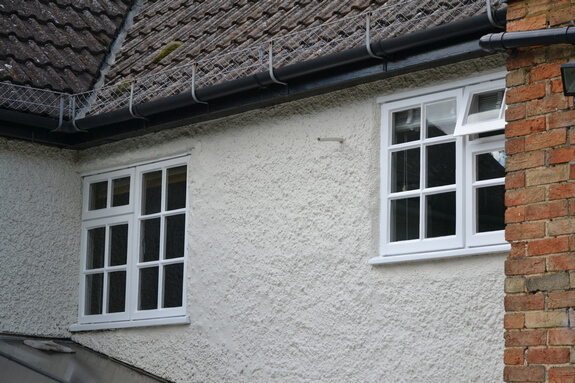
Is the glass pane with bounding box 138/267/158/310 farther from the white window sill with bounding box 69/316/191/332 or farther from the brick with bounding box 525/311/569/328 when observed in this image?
the brick with bounding box 525/311/569/328

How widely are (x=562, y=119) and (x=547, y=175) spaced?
0.95ft

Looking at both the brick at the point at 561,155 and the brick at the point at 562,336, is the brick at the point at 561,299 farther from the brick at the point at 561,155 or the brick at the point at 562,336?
the brick at the point at 561,155

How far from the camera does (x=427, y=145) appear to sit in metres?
7.48

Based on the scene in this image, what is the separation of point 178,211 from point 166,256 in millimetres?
458

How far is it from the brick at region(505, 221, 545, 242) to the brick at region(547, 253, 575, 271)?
14 centimetres

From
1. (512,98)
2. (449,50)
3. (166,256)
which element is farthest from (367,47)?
(166,256)

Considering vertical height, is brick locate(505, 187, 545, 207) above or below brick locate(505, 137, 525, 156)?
below

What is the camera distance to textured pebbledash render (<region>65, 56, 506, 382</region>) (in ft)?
22.9

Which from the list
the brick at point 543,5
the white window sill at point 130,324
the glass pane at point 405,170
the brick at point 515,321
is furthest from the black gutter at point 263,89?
the brick at point 515,321

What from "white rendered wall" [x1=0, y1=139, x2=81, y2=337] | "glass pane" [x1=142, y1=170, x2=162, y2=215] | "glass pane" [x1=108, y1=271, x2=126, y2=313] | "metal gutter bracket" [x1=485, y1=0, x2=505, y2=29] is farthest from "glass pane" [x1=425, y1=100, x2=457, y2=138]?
"white rendered wall" [x1=0, y1=139, x2=81, y2=337]

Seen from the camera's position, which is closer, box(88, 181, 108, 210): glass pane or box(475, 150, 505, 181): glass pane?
box(475, 150, 505, 181): glass pane

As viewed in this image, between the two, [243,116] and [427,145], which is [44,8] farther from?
[427,145]

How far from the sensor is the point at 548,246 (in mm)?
4828

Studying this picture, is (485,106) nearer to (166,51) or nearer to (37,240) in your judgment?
(166,51)
